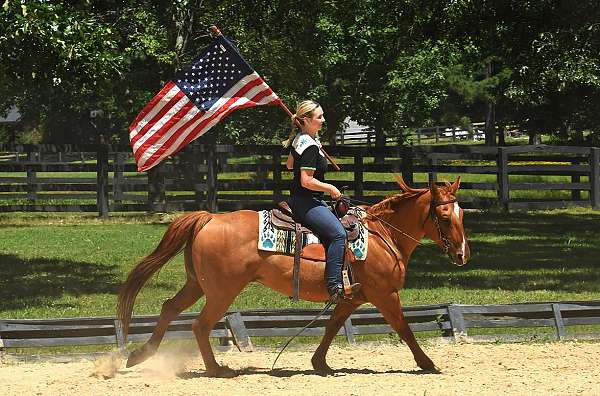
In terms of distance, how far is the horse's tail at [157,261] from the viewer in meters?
10.6

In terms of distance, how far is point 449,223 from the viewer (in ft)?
34.7

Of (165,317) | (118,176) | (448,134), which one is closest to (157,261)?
(165,317)

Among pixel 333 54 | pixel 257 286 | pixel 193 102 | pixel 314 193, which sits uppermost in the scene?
pixel 333 54

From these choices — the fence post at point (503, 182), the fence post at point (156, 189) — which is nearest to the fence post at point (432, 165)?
the fence post at point (503, 182)

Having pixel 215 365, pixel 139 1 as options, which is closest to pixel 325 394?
pixel 215 365

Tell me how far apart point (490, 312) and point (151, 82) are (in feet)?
69.2

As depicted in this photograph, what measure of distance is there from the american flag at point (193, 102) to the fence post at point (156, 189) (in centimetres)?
1849

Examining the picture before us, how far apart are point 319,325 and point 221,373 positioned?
8.83 ft

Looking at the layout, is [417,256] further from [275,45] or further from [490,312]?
[275,45]

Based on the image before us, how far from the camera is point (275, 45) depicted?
39.1 m

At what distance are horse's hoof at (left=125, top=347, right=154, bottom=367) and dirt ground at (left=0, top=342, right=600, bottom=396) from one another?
0.43 ft

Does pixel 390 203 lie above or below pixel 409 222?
above

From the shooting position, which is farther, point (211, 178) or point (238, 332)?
point (211, 178)

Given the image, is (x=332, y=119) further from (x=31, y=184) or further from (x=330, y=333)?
(x=330, y=333)
